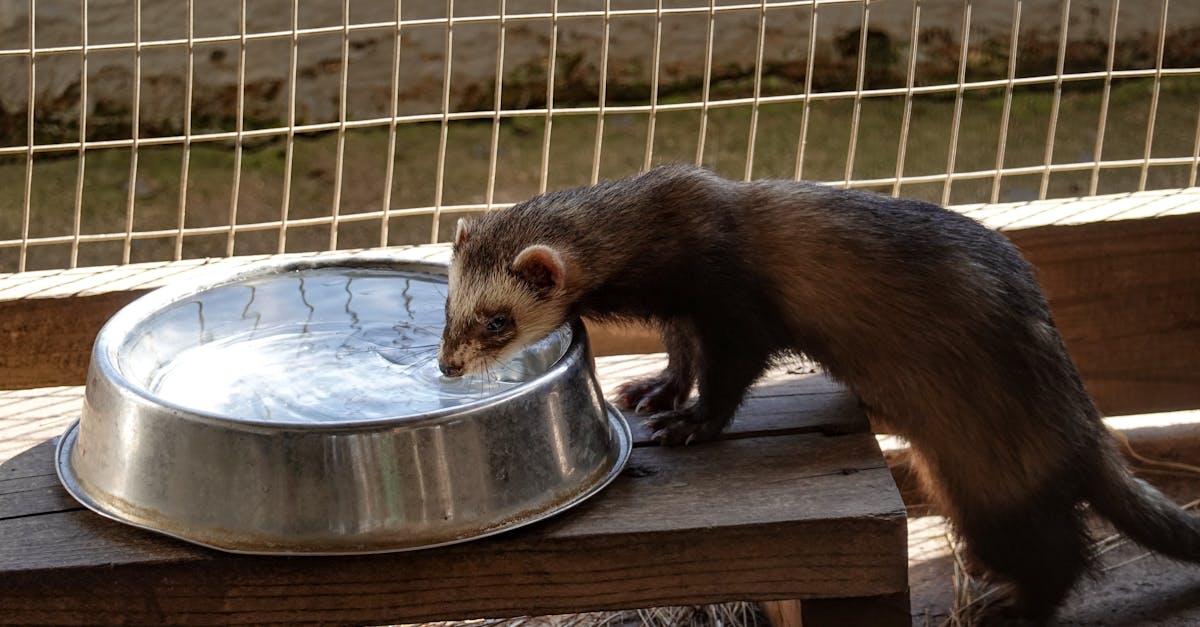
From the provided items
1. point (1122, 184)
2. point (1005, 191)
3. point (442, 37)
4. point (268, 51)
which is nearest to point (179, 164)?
point (268, 51)

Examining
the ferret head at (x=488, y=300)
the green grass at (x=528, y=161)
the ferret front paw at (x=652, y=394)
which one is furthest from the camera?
the green grass at (x=528, y=161)

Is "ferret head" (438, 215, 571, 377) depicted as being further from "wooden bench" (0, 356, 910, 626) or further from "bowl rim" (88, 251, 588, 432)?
"wooden bench" (0, 356, 910, 626)

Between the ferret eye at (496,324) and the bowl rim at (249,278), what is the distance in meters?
0.16

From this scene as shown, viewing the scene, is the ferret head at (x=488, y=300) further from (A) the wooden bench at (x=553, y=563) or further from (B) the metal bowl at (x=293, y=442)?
(A) the wooden bench at (x=553, y=563)

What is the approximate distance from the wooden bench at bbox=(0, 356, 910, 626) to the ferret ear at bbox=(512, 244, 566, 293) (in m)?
0.62

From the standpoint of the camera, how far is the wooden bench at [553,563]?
2.06 metres

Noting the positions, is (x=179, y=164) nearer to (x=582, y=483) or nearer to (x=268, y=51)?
(x=268, y=51)

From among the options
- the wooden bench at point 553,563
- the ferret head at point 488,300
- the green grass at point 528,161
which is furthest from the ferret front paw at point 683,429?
the green grass at point 528,161

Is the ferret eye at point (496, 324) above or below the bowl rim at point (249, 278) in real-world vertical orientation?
below

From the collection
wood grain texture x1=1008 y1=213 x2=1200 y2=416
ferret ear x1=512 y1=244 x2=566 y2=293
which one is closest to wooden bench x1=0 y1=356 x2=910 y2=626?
ferret ear x1=512 y1=244 x2=566 y2=293

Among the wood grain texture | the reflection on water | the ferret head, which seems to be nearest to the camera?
the reflection on water

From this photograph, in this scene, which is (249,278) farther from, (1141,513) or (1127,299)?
(1127,299)

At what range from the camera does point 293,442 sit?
196 cm

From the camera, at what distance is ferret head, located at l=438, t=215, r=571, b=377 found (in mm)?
2902
